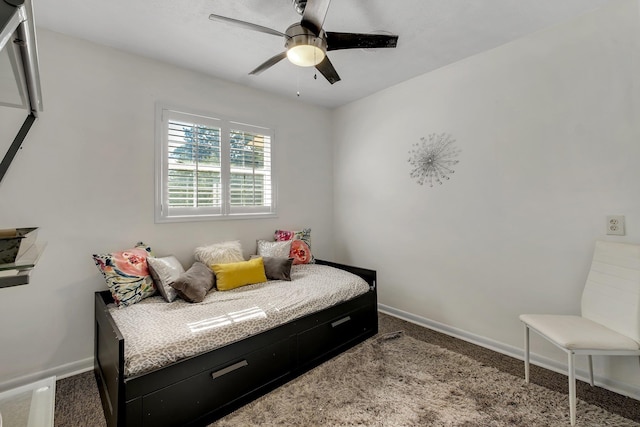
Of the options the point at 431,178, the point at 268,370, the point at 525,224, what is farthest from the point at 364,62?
the point at 268,370

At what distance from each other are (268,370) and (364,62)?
273 cm

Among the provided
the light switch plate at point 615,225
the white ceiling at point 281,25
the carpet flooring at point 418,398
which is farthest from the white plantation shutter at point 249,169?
the light switch plate at point 615,225

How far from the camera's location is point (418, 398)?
1.90 metres

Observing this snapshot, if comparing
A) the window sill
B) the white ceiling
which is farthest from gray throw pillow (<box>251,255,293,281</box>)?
the white ceiling

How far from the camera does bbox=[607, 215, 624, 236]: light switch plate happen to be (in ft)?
6.36

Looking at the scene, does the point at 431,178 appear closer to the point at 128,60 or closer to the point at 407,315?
the point at 407,315

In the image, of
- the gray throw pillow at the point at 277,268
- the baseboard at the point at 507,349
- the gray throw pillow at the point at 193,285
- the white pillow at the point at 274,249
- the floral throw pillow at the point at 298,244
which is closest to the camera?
the baseboard at the point at 507,349

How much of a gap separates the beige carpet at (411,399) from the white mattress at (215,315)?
469mm

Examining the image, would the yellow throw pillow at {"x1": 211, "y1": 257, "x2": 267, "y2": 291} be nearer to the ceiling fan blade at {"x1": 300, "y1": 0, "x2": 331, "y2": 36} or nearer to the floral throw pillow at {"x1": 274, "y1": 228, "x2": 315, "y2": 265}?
the floral throw pillow at {"x1": 274, "y1": 228, "x2": 315, "y2": 265}

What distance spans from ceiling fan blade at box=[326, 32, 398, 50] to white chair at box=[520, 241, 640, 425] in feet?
6.43

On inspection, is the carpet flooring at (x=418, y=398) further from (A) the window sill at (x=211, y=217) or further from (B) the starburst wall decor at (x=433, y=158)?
(B) the starburst wall decor at (x=433, y=158)

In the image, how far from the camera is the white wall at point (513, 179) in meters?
1.98

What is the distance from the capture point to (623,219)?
1.93 meters

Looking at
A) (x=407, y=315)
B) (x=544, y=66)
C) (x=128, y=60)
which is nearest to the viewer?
(x=544, y=66)
